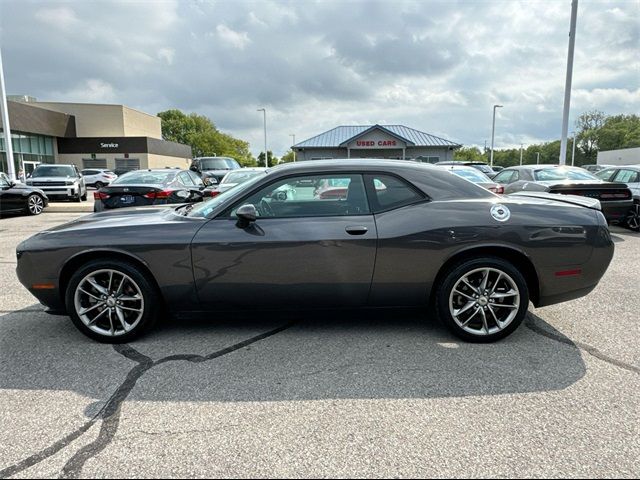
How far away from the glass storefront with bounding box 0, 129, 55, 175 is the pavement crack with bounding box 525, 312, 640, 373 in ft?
121

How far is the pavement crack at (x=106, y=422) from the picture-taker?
7.21ft

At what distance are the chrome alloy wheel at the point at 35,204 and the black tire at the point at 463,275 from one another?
1439 centimetres

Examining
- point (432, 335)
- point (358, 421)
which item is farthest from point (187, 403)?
point (432, 335)

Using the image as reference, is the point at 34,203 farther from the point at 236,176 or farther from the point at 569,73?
the point at 569,73

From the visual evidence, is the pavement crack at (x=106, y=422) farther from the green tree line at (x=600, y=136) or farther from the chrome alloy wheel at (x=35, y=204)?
the green tree line at (x=600, y=136)

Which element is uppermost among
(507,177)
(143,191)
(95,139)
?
(95,139)

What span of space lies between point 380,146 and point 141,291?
2928 centimetres

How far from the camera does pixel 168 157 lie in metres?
55.6

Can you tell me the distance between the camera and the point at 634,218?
9594 mm

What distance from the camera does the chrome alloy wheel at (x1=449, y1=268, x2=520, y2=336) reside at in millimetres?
3588

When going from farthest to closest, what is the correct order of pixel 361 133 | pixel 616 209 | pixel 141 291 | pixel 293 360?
pixel 361 133
pixel 616 209
pixel 141 291
pixel 293 360

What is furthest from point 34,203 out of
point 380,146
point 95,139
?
point 95,139

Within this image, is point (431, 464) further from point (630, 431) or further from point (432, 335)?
point (432, 335)

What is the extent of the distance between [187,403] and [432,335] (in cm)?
210
